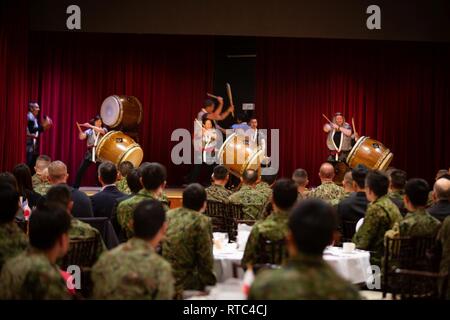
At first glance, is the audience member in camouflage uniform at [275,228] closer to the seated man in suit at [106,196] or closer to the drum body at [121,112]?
the seated man in suit at [106,196]

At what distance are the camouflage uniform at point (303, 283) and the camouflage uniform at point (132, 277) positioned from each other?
0.62 metres

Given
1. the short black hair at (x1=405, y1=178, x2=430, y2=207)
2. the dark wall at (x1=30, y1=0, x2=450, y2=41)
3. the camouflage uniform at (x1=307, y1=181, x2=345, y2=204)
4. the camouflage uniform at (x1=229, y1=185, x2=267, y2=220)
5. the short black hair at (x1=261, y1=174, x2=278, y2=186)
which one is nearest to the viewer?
the short black hair at (x1=405, y1=178, x2=430, y2=207)

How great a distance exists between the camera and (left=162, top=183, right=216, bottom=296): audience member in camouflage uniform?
4363 millimetres

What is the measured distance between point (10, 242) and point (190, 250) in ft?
3.71

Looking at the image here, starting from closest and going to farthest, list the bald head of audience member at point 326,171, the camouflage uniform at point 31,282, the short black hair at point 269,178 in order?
the camouflage uniform at point 31,282 < the bald head of audience member at point 326,171 < the short black hair at point 269,178

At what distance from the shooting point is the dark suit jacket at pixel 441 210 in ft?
17.5

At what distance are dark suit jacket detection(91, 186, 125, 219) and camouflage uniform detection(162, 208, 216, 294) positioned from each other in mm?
1915

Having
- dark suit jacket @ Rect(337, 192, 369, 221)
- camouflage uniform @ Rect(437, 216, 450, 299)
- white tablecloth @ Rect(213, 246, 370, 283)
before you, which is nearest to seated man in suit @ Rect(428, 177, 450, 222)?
white tablecloth @ Rect(213, 246, 370, 283)

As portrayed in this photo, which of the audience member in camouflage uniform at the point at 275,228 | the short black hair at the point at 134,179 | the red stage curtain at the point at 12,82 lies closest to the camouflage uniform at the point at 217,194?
the short black hair at the point at 134,179

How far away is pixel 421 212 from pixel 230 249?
56.1 inches

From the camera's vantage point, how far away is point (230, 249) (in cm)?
529

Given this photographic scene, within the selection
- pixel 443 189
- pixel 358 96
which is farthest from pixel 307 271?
pixel 358 96

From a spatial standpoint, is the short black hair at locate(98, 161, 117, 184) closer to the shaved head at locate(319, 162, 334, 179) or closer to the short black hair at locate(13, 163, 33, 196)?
the short black hair at locate(13, 163, 33, 196)
